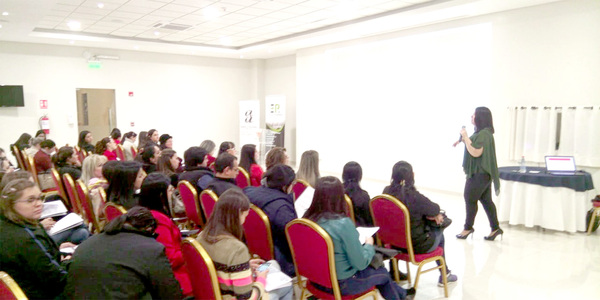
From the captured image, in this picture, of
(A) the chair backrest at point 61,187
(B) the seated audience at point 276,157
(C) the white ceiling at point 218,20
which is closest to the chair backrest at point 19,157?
(C) the white ceiling at point 218,20

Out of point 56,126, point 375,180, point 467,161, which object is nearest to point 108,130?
point 56,126

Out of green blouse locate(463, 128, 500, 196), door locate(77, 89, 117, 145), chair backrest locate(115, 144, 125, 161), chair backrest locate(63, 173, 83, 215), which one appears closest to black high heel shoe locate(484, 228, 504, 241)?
green blouse locate(463, 128, 500, 196)

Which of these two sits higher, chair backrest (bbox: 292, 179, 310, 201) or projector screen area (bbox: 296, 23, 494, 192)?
projector screen area (bbox: 296, 23, 494, 192)

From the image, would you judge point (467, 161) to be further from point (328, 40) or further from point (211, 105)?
point (211, 105)

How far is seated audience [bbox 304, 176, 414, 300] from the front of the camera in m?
2.54

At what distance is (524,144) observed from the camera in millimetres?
6785

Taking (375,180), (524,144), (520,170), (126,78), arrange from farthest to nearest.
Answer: (126,78) < (375,180) < (524,144) < (520,170)

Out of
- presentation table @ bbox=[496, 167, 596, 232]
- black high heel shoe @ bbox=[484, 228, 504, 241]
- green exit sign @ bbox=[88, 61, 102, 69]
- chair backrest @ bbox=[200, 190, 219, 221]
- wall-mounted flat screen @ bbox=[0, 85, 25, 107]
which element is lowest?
→ black high heel shoe @ bbox=[484, 228, 504, 241]

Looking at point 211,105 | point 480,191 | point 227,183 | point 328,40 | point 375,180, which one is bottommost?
point 375,180

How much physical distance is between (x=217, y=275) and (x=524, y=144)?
20.5ft

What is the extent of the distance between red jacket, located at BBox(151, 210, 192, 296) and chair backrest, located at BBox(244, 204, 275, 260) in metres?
0.67

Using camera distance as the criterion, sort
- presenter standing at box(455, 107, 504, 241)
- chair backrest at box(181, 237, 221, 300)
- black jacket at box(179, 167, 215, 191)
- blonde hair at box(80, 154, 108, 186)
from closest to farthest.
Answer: chair backrest at box(181, 237, 221, 300) → black jacket at box(179, 167, 215, 191) → blonde hair at box(80, 154, 108, 186) → presenter standing at box(455, 107, 504, 241)

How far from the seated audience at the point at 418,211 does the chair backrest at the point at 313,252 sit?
1.03 metres

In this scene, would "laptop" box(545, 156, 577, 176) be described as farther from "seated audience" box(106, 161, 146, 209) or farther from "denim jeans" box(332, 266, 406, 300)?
"seated audience" box(106, 161, 146, 209)
